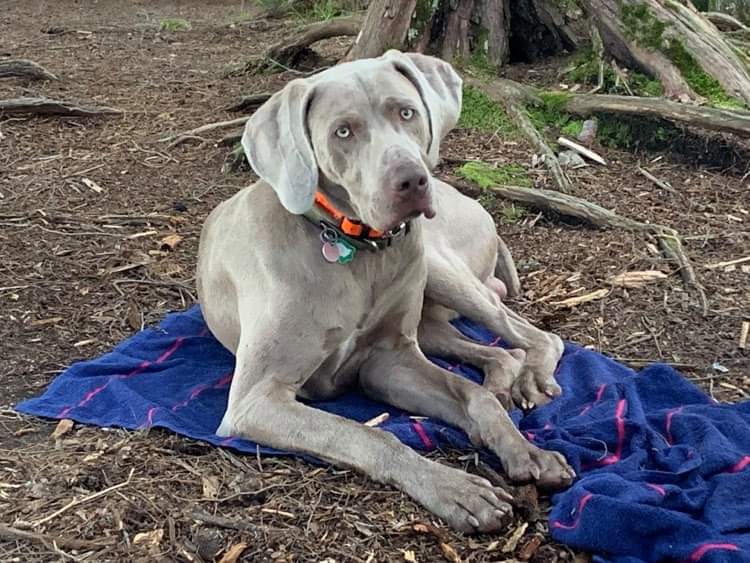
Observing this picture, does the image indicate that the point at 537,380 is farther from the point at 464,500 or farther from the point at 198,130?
the point at 198,130

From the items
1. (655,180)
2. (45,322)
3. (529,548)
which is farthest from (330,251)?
(655,180)

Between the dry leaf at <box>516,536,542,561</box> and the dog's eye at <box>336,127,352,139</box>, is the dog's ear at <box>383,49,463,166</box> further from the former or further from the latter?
the dry leaf at <box>516,536,542,561</box>

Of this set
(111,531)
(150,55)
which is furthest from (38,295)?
(150,55)

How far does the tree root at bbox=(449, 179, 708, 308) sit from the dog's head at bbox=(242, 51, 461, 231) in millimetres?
1817

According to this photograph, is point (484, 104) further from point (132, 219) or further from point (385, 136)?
point (385, 136)

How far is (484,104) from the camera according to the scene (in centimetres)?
673

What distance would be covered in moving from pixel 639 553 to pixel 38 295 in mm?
3079

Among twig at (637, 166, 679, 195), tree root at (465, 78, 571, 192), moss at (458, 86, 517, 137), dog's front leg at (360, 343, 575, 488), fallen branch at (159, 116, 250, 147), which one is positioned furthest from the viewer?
fallen branch at (159, 116, 250, 147)

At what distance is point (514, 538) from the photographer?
291 cm

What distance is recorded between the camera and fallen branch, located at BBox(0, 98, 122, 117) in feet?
24.5

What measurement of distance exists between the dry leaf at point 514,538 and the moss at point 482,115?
12.7 ft

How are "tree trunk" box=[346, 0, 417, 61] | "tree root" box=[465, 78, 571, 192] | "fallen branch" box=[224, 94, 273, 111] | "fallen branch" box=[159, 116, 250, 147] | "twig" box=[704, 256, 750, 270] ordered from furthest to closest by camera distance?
"fallen branch" box=[224, 94, 273, 111] → "fallen branch" box=[159, 116, 250, 147] → "tree trunk" box=[346, 0, 417, 61] → "tree root" box=[465, 78, 571, 192] → "twig" box=[704, 256, 750, 270]

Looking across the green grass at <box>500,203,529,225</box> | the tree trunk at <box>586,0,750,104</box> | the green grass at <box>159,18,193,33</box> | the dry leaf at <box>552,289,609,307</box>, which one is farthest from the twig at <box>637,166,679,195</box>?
the green grass at <box>159,18,193,33</box>

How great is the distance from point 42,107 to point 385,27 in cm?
251
